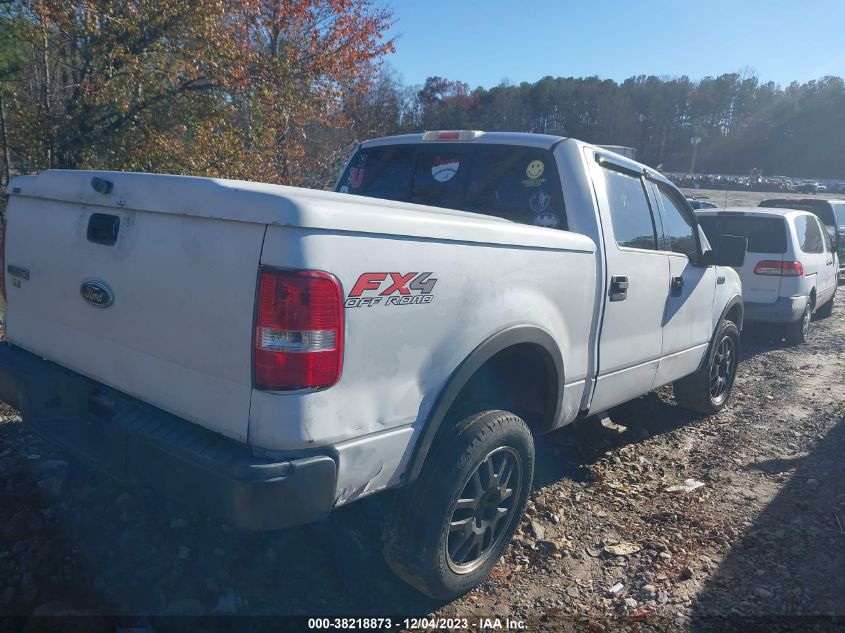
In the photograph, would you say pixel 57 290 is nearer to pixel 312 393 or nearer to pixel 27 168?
pixel 312 393

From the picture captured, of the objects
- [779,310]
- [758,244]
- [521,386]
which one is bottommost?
[779,310]

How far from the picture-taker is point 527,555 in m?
3.42

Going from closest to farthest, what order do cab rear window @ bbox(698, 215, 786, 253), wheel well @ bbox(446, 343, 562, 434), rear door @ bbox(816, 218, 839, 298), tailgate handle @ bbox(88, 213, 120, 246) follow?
tailgate handle @ bbox(88, 213, 120, 246) < wheel well @ bbox(446, 343, 562, 434) < cab rear window @ bbox(698, 215, 786, 253) < rear door @ bbox(816, 218, 839, 298)

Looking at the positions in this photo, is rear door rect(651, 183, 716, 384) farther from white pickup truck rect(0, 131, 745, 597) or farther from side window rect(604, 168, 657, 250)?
white pickup truck rect(0, 131, 745, 597)

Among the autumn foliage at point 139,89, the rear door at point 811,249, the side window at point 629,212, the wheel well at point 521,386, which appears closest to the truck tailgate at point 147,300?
the wheel well at point 521,386

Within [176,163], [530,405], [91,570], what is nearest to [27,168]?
[176,163]

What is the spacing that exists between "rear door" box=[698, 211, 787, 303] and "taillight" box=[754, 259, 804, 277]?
0.13 feet

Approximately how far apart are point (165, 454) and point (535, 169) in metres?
2.57

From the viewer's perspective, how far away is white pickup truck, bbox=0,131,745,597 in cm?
209

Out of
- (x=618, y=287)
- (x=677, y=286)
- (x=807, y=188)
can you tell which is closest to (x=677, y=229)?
(x=677, y=286)

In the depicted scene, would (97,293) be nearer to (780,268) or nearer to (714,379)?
(714,379)

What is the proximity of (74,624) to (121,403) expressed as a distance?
861 mm

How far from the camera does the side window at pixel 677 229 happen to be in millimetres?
4594

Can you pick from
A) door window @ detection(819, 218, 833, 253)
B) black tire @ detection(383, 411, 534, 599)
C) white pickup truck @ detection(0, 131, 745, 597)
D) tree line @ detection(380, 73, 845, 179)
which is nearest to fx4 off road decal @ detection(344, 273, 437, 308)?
white pickup truck @ detection(0, 131, 745, 597)
